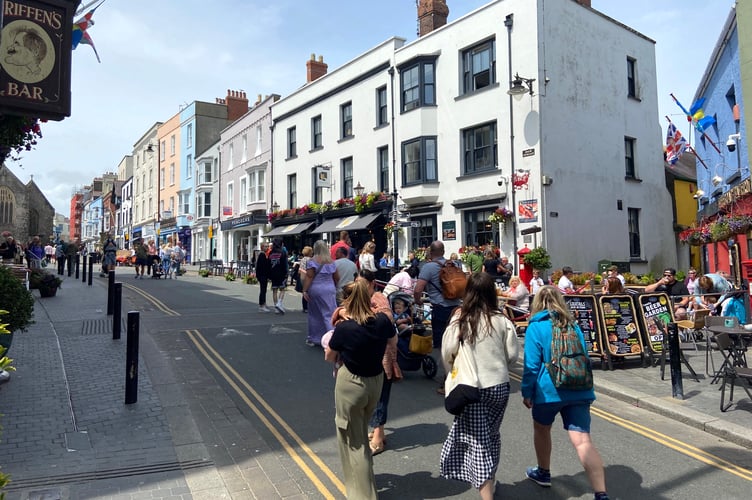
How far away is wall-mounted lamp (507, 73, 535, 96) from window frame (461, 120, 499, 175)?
1.70 metres

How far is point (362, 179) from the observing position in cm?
2434

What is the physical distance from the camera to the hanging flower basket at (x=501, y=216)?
57.5 feet

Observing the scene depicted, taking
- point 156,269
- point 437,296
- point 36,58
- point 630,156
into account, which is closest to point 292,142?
point 156,269

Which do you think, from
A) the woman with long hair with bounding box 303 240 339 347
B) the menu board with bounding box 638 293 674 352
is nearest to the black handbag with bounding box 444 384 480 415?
the woman with long hair with bounding box 303 240 339 347

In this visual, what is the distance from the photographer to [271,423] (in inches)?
226

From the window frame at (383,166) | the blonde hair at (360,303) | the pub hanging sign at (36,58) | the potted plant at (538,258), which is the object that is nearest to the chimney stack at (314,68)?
the window frame at (383,166)

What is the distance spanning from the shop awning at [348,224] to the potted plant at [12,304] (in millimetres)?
15805

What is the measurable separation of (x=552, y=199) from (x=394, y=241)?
6.64 meters

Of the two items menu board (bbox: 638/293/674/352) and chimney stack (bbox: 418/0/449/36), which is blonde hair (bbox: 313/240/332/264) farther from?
chimney stack (bbox: 418/0/449/36)

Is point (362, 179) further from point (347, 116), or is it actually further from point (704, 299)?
point (704, 299)

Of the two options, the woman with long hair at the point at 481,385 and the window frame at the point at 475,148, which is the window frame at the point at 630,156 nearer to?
the window frame at the point at 475,148

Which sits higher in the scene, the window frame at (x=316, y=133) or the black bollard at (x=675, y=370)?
the window frame at (x=316, y=133)

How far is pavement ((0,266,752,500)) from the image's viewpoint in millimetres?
4250

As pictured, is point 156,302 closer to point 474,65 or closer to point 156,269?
point 156,269
